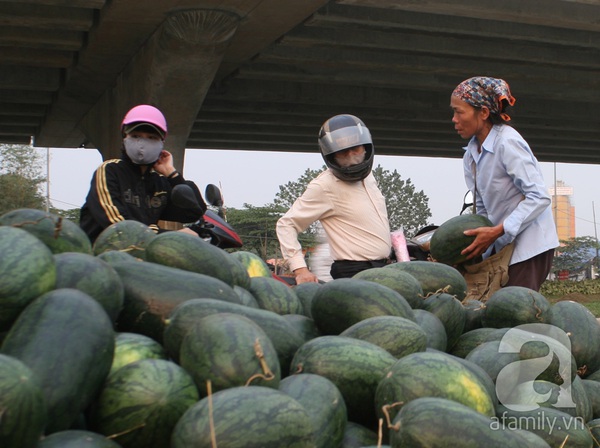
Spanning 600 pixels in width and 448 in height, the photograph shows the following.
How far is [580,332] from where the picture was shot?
286 cm

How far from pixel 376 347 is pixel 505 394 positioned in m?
0.43

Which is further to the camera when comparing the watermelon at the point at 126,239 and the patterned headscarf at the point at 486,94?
the patterned headscarf at the point at 486,94

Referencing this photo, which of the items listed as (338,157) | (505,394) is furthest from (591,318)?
(338,157)

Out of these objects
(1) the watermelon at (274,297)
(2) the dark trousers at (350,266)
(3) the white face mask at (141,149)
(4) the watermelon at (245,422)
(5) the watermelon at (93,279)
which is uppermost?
(3) the white face mask at (141,149)

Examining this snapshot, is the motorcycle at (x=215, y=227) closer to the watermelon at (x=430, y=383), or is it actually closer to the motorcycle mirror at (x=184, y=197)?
the motorcycle mirror at (x=184, y=197)

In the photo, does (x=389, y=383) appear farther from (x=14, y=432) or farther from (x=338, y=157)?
(x=338, y=157)

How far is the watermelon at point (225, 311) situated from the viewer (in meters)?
1.97

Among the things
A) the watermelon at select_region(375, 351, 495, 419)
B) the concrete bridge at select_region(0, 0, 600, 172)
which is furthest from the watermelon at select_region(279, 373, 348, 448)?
the concrete bridge at select_region(0, 0, 600, 172)

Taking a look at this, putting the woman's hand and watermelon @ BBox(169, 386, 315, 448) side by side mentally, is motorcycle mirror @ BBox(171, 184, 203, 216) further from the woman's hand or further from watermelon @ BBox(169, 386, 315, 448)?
watermelon @ BBox(169, 386, 315, 448)

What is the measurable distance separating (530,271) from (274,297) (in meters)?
2.76

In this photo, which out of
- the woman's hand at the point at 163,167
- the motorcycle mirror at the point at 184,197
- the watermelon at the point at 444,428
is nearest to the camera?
the watermelon at the point at 444,428

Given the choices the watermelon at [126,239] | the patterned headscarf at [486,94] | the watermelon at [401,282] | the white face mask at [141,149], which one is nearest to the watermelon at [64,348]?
the watermelon at [126,239]

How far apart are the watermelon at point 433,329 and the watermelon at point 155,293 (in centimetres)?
61

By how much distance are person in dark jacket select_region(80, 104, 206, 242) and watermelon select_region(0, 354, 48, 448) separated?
3.33 meters
